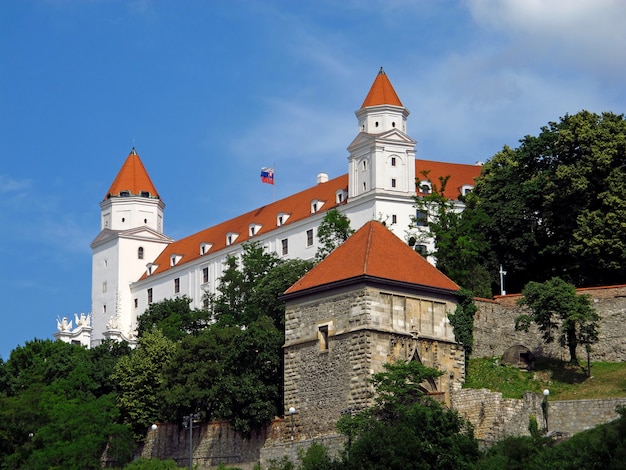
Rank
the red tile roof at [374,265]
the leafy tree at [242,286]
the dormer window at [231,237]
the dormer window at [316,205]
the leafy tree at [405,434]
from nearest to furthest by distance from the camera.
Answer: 1. the leafy tree at [405,434]
2. the red tile roof at [374,265]
3. the leafy tree at [242,286]
4. the dormer window at [316,205]
5. the dormer window at [231,237]

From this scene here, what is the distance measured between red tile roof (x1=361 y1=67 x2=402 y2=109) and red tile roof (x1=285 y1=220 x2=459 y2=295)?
33.9 metres

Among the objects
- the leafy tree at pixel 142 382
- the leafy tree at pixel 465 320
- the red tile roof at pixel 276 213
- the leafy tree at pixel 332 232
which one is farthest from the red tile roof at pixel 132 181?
the leafy tree at pixel 465 320

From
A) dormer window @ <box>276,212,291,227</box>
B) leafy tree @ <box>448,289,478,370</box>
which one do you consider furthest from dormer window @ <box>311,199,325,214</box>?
leafy tree @ <box>448,289,478,370</box>

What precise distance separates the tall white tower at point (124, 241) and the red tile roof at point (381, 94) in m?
24.9

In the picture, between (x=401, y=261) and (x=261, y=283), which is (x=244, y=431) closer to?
(x=401, y=261)

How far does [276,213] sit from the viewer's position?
322 ft

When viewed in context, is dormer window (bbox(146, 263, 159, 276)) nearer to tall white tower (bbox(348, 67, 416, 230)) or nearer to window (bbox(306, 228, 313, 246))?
window (bbox(306, 228, 313, 246))

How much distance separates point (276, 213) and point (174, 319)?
18.4m

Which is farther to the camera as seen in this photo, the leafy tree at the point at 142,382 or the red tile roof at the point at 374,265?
the leafy tree at the point at 142,382

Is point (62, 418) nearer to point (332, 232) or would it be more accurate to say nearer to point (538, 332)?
point (538, 332)

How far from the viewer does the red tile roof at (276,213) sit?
93.1m

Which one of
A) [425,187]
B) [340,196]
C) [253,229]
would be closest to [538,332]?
[425,187]

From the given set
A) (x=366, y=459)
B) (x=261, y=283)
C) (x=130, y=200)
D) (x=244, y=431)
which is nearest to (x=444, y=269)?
(x=261, y=283)

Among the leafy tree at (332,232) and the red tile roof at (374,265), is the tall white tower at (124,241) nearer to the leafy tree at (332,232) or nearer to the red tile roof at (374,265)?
the leafy tree at (332,232)
